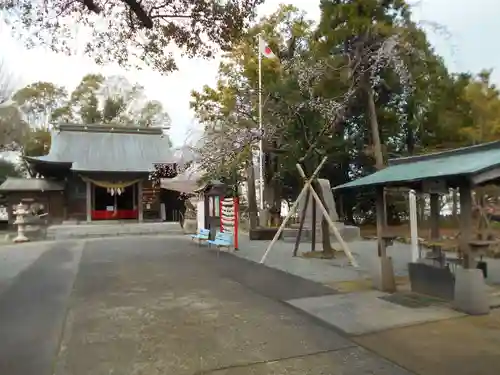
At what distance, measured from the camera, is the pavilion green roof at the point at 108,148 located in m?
29.3

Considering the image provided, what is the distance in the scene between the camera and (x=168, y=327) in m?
5.45

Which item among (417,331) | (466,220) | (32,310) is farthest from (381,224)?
(32,310)

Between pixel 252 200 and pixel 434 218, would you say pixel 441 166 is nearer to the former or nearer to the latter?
pixel 434 218

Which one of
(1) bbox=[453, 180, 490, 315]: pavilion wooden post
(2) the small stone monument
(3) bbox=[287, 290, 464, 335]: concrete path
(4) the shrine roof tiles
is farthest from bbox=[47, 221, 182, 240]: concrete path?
(1) bbox=[453, 180, 490, 315]: pavilion wooden post

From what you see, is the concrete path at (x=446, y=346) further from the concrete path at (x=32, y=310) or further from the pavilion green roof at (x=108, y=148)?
the pavilion green roof at (x=108, y=148)

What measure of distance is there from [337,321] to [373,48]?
15.0m

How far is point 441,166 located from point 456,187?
644 mm

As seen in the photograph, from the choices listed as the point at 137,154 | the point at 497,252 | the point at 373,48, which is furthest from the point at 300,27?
the point at 497,252

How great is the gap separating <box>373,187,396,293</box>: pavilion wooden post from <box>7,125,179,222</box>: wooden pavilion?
22974 millimetres

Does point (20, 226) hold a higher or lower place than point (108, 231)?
higher

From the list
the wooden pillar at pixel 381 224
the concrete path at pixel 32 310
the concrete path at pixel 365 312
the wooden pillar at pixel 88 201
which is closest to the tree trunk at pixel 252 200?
the concrete path at pixel 32 310

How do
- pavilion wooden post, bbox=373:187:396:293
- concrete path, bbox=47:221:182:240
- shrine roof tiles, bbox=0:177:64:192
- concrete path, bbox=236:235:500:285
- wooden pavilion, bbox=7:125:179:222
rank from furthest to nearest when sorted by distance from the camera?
wooden pavilion, bbox=7:125:179:222, shrine roof tiles, bbox=0:177:64:192, concrete path, bbox=47:221:182:240, concrete path, bbox=236:235:500:285, pavilion wooden post, bbox=373:187:396:293

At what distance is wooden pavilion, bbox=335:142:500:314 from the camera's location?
564cm

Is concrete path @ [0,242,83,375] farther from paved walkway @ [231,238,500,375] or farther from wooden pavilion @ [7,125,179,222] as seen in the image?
wooden pavilion @ [7,125,179,222]
